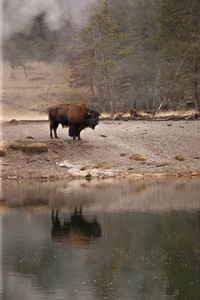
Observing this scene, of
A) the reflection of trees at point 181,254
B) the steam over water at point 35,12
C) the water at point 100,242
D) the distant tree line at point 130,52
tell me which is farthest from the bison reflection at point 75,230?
the steam over water at point 35,12

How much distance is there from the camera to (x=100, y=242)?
9500 mm

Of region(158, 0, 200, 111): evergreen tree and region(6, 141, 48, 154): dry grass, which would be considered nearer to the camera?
region(6, 141, 48, 154): dry grass

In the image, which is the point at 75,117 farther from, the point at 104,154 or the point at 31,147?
the point at 31,147

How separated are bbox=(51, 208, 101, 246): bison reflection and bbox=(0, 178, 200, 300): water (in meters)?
0.02

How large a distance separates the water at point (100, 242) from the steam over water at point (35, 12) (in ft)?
159

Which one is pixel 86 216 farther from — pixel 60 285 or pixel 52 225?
pixel 60 285

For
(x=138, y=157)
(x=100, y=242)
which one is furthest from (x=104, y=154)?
(x=100, y=242)

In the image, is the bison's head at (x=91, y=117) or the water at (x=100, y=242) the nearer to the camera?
the water at (x=100, y=242)

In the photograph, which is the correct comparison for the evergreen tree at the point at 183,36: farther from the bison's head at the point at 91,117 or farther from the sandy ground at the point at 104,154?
the bison's head at the point at 91,117

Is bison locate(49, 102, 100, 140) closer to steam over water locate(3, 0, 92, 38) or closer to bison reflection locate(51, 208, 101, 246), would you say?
bison reflection locate(51, 208, 101, 246)

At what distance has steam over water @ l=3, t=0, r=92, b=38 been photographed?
6103 centimetres

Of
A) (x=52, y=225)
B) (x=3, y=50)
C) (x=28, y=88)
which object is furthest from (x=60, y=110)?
(x=3, y=50)

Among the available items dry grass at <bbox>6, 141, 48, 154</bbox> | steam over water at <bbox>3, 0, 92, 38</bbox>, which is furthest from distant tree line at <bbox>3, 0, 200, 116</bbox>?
dry grass at <bbox>6, 141, 48, 154</bbox>

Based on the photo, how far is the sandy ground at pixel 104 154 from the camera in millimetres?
17375
